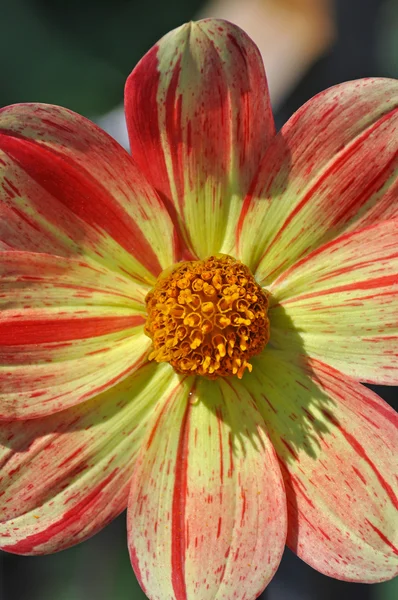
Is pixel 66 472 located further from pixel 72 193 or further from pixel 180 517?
pixel 72 193

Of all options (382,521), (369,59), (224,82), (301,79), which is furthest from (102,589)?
(369,59)

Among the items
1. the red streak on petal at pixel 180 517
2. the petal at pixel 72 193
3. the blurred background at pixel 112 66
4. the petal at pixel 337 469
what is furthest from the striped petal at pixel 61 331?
the blurred background at pixel 112 66

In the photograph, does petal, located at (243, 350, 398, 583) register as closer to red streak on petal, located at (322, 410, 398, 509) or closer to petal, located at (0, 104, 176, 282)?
red streak on petal, located at (322, 410, 398, 509)

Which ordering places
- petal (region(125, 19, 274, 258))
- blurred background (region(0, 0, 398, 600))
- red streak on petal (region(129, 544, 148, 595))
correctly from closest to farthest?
1. petal (region(125, 19, 274, 258))
2. red streak on petal (region(129, 544, 148, 595))
3. blurred background (region(0, 0, 398, 600))

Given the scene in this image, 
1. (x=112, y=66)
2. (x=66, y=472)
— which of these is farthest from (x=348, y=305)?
(x=112, y=66)

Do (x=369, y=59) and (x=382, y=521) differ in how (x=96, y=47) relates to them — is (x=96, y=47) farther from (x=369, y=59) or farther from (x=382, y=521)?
(x=382, y=521)

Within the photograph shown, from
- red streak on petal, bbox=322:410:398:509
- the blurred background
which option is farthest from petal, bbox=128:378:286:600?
the blurred background
